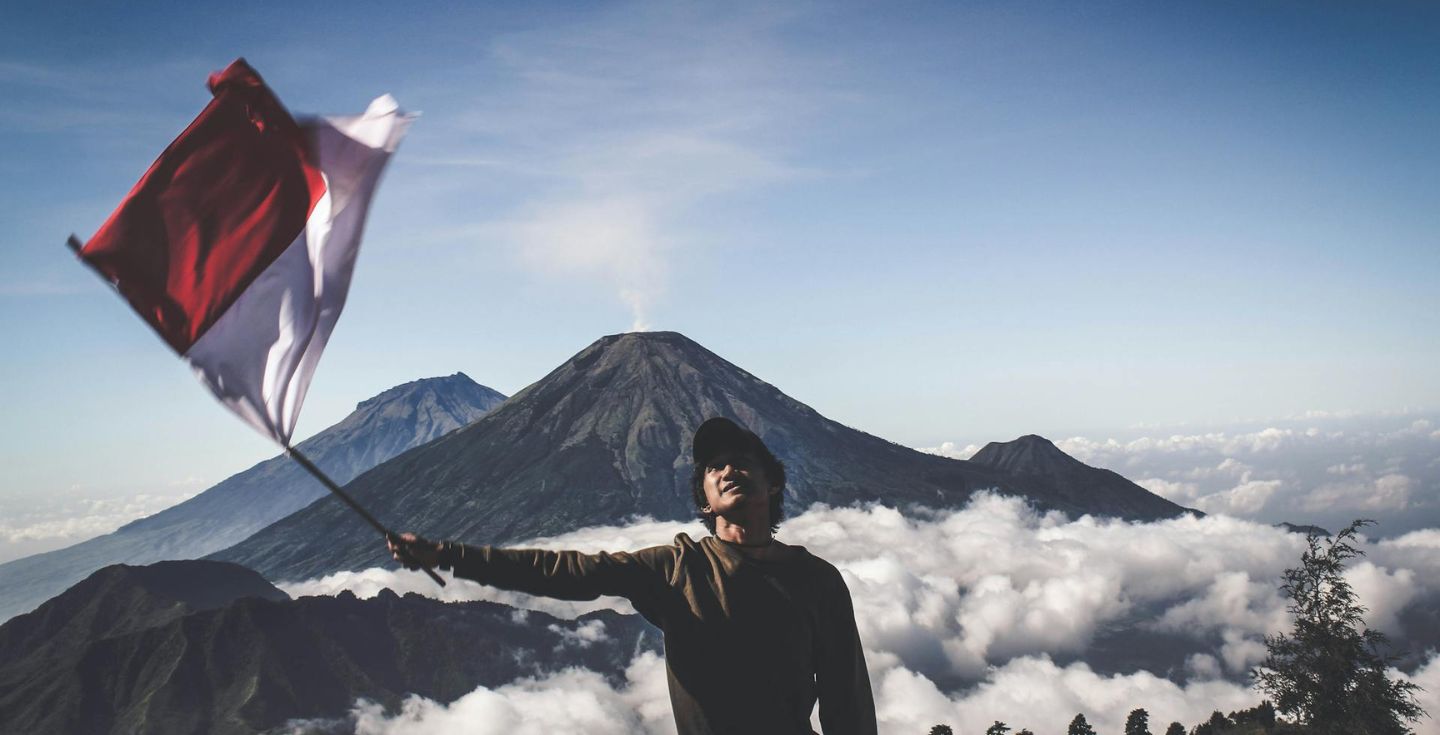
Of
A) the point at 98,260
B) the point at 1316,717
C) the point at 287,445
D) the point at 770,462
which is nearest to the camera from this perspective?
the point at 770,462

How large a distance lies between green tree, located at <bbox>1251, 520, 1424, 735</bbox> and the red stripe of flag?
3306 cm

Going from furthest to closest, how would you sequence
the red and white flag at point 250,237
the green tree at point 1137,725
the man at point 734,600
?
the green tree at point 1137,725 → the red and white flag at point 250,237 → the man at point 734,600

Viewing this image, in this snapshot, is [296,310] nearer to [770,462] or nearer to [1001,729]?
[770,462]

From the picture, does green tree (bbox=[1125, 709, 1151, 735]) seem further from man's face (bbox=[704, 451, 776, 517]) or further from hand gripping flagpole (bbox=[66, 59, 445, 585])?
hand gripping flagpole (bbox=[66, 59, 445, 585])

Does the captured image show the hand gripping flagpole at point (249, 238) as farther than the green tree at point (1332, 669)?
No

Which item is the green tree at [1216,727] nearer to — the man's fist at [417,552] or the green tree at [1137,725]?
the green tree at [1137,725]

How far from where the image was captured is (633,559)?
3.20 m

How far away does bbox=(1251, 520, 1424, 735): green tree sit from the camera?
29.0m

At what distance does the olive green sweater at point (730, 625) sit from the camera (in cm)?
312

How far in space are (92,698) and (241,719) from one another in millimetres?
29936

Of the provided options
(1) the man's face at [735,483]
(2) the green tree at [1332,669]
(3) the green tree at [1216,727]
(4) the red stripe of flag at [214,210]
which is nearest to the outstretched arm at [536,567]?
(1) the man's face at [735,483]

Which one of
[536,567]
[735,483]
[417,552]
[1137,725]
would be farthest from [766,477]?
[1137,725]

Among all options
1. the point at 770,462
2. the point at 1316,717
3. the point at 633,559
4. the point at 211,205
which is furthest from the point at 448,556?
the point at 1316,717

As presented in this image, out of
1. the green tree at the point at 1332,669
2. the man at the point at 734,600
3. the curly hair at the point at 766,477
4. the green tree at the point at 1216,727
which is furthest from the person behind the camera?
the green tree at the point at 1216,727
